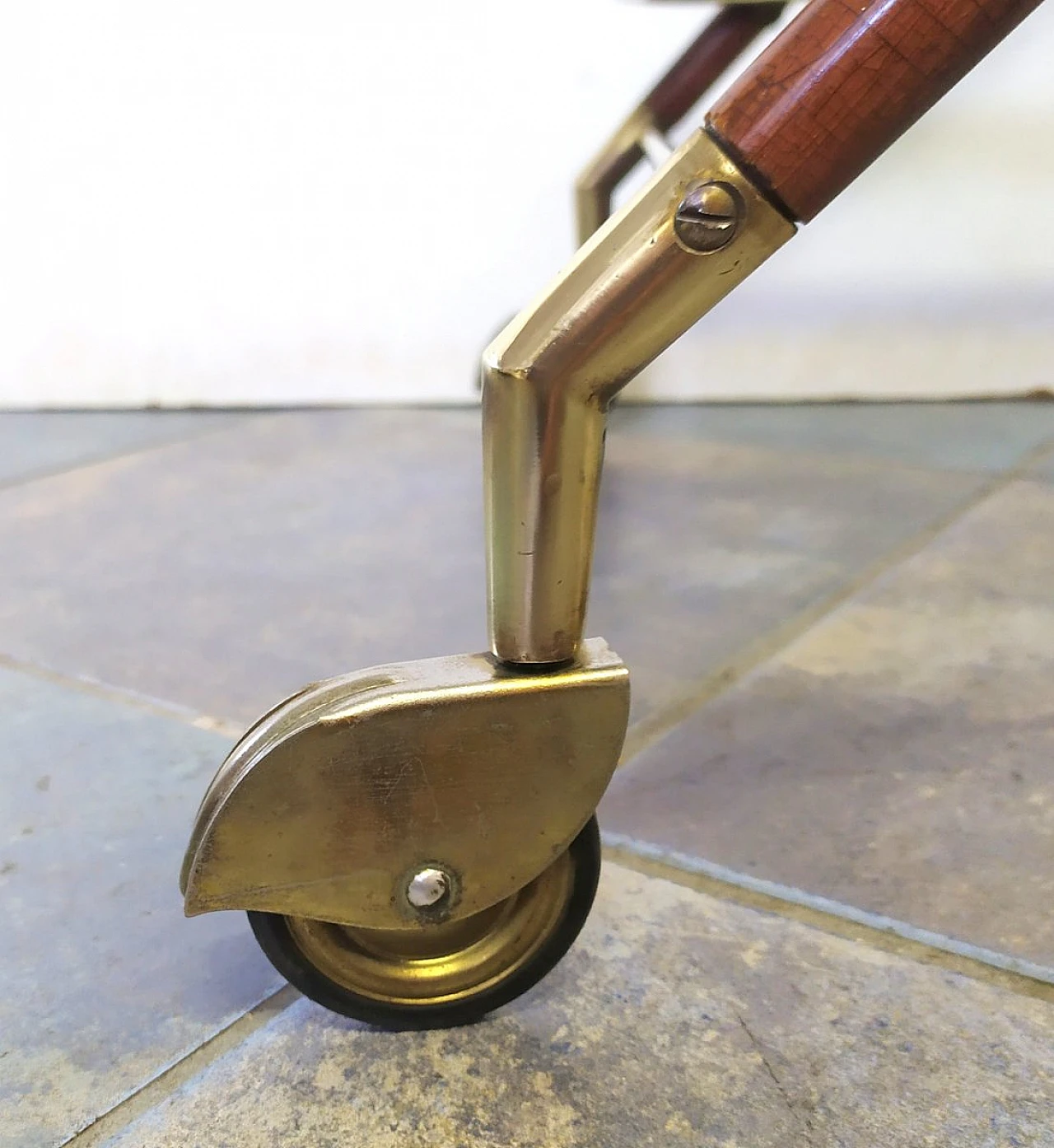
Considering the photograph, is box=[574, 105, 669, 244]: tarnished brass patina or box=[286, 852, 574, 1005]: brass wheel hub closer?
box=[286, 852, 574, 1005]: brass wheel hub

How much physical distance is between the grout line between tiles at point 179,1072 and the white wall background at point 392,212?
1.65 m

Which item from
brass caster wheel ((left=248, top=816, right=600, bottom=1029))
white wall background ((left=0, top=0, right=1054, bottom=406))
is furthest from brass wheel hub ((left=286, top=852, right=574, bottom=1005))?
white wall background ((left=0, top=0, right=1054, bottom=406))

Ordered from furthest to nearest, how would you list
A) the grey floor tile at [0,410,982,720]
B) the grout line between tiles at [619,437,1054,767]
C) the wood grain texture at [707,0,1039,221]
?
the grey floor tile at [0,410,982,720]
the grout line between tiles at [619,437,1054,767]
the wood grain texture at [707,0,1039,221]

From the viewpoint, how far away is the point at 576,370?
19.4 inches

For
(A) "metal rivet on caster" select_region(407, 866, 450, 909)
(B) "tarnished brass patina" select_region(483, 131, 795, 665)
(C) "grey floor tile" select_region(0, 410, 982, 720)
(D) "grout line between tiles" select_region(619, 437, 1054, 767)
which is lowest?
(C) "grey floor tile" select_region(0, 410, 982, 720)

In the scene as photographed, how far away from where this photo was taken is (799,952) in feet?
2.21

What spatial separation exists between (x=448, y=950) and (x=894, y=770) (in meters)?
0.42

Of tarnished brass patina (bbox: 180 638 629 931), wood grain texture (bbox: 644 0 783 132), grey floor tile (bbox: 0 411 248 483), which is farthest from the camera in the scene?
grey floor tile (bbox: 0 411 248 483)

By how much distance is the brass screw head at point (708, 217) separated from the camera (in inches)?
18.0

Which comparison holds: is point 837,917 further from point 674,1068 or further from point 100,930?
point 100,930

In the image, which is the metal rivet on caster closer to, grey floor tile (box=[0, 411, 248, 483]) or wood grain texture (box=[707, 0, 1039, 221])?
wood grain texture (box=[707, 0, 1039, 221])

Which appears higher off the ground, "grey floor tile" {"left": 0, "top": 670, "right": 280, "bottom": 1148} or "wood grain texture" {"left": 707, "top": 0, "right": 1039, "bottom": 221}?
"wood grain texture" {"left": 707, "top": 0, "right": 1039, "bottom": 221}

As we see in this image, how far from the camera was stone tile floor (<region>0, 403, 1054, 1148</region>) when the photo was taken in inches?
22.8

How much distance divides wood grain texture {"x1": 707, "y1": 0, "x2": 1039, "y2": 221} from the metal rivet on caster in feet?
1.16
